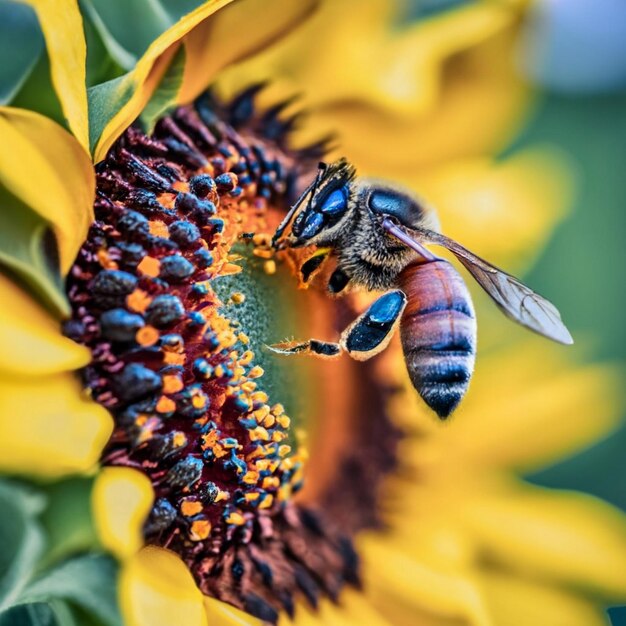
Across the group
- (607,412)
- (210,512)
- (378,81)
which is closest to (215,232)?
(210,512)

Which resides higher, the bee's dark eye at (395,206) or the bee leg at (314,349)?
the bee's dark eye at (395,206)

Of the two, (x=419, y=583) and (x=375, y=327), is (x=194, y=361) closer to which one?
A: (x=375, y=327)

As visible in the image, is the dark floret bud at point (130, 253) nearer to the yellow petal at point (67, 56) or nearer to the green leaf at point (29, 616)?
the yellow petal at point (67, 56)

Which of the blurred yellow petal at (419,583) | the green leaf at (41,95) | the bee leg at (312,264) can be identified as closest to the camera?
the green leaf at (41,95)

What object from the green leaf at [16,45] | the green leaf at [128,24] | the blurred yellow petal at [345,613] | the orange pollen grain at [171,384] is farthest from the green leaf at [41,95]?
the blurred yellow petal at [345,613]

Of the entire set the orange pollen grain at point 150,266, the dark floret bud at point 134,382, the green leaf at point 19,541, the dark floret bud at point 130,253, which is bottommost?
the green leaf at point 19,541

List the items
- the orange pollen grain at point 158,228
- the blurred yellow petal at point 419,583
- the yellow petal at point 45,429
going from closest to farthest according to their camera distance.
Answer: the yellow petal at point 45,429
the orange pollen grain at point 158,228
the blurred yellow petal at point 419,583

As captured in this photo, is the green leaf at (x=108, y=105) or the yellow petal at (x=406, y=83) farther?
the yellow petal at (x=406, y=83)

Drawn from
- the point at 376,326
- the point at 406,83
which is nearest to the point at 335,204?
the point at 376,326
